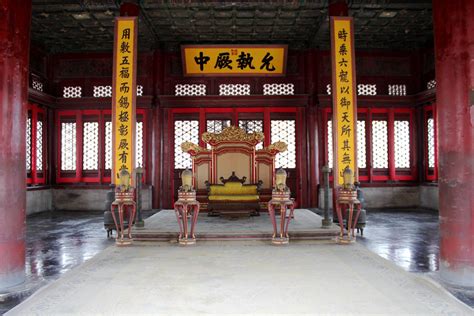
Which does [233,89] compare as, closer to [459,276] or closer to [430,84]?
[430,84]

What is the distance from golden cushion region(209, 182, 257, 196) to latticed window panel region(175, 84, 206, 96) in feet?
8.48

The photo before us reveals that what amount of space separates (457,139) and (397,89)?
20.4 ft

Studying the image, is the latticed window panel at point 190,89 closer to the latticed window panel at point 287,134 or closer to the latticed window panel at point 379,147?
the latticed window panel at point 287,134

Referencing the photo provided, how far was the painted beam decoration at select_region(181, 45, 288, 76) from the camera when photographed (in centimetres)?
801

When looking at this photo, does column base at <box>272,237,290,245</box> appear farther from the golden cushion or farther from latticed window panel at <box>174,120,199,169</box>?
latticed window panel at <box>174,120,199,169</box>

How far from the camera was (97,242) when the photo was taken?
4.73m

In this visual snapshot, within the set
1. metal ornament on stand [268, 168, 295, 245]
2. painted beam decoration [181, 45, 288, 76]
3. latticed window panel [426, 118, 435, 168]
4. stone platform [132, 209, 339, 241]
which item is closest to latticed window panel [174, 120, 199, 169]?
painted beam decoration [181, 45, 288, 76]

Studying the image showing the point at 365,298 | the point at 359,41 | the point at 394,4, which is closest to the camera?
the point at 365,298

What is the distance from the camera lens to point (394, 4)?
6602 millimetres

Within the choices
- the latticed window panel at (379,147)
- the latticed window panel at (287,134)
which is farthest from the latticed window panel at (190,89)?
the latticed window panel at (379,147)

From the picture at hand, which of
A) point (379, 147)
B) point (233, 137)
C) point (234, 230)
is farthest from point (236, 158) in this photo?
point (379, 147)

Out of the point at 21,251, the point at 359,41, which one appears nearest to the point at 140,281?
the point at 21,251

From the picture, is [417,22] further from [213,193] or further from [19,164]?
[19,164]

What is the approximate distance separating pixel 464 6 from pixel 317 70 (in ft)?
18.6
